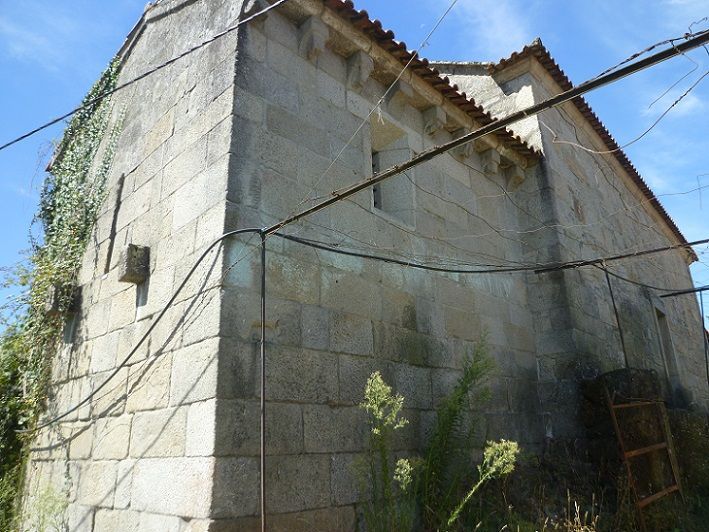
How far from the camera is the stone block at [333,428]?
340cm

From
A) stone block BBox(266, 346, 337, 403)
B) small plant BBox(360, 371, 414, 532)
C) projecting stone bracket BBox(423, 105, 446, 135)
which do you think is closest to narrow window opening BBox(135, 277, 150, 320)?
stone block BBox(266, 346, 337, 403)

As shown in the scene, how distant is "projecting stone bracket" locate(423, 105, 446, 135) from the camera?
5.43 meters

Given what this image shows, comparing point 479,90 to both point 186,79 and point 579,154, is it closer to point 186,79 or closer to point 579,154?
point 579,154

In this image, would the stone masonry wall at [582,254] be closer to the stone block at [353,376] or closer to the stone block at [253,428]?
the stone block at [353,376]

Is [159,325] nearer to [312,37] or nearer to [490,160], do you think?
[312,37]

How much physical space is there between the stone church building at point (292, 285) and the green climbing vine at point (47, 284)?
25 cm

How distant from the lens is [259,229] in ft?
10.8

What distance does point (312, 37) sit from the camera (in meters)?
4.30

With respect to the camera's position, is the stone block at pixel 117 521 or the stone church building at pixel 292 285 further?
the stone block at pixel 117 521

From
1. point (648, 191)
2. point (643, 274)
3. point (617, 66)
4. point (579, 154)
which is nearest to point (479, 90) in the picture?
point (579, 154)

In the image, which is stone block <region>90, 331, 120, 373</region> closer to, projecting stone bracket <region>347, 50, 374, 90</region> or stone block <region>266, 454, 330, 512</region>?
stone block <region>266, 454, 330, 512</region>

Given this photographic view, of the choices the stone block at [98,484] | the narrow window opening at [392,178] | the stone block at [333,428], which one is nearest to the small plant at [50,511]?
the stone block at [98,484]

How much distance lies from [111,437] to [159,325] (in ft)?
2.95

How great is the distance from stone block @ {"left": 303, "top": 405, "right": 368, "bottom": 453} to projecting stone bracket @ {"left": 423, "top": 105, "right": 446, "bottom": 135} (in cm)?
304
